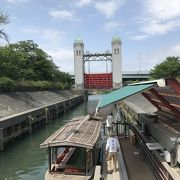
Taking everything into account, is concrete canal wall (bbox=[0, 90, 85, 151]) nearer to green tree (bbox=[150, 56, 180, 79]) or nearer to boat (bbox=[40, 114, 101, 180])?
boat (bbox=[40, 114, 101, 180])

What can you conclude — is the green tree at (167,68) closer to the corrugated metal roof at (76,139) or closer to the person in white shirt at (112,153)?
the corrugated metal roof at (76,139)

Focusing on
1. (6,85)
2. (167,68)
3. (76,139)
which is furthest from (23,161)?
(167,68)

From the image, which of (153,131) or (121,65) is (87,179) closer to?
(153,131)

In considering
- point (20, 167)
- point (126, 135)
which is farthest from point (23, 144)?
point (126, 135)

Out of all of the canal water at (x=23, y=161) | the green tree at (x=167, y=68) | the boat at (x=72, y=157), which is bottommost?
the canal water at (x=23, y=161)

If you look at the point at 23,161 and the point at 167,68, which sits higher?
the point at 167,68

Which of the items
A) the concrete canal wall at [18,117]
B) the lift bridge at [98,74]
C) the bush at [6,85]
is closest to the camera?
the concrete canal wall at [18,117]

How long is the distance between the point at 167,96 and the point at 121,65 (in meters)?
117

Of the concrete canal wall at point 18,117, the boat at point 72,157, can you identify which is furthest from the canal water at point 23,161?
the boat at point 72,157

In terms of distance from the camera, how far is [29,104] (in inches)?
1960

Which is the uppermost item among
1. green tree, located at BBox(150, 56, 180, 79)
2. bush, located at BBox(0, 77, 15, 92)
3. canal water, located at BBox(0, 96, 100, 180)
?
green tree, located at BBox(150, 56, 180, 79)

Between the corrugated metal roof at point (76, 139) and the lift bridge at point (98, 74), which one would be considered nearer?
the corrugated metal roof at point (76, 139)

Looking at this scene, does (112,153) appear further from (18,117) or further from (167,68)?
(167,68)

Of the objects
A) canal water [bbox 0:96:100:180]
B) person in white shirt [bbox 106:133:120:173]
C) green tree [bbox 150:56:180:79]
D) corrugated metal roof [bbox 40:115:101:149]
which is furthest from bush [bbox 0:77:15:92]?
green tree [bbox 150:56:180:79]
